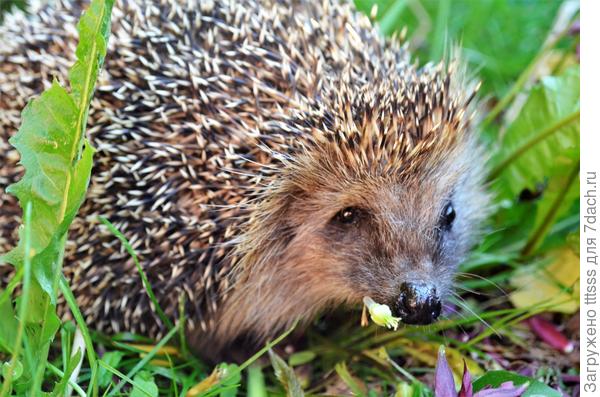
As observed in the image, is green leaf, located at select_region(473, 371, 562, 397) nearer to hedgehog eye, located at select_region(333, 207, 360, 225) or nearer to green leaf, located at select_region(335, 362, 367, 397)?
green leaf, located at select_region(335, 362, 367, 397)

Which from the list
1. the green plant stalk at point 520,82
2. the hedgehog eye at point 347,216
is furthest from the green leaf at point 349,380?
the green plant stalk at point 520,82

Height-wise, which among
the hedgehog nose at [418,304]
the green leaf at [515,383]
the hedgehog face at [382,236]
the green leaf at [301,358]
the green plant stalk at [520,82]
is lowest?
the green leaf at [301,358]

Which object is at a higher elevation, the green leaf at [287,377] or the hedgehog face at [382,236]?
the hedgehog face at [382,236]

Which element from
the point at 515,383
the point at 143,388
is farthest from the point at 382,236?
the point at 143,388

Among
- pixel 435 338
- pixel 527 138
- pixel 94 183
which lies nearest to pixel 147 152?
pixel 94 183

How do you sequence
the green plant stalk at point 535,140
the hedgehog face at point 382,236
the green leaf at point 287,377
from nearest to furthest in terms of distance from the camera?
1. the green leaf at point 287,377
2. the hedgehog face at point 382,236
3. the green plant stalk at point 535,140

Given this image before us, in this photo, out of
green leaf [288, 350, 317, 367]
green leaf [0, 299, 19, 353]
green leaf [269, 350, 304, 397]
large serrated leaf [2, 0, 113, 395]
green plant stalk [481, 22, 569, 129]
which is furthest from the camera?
green plant stalk [481, 22, 569, 129]

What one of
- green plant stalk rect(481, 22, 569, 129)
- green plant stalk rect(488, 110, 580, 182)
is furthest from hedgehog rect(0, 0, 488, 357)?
green plant stalk rect(481, 22, 569, 129)

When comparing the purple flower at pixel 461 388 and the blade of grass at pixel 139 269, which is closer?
the purple flower at pixel 461 388

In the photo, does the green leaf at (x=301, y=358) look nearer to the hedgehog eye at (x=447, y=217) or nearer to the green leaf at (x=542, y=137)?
the hedgehog eye at (x=447, y=217)

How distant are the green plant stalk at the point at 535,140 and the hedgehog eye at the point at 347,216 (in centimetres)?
102

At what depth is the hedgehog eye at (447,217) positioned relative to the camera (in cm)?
281

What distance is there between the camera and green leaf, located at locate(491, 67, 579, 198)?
3.22 metres

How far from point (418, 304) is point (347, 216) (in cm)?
44
